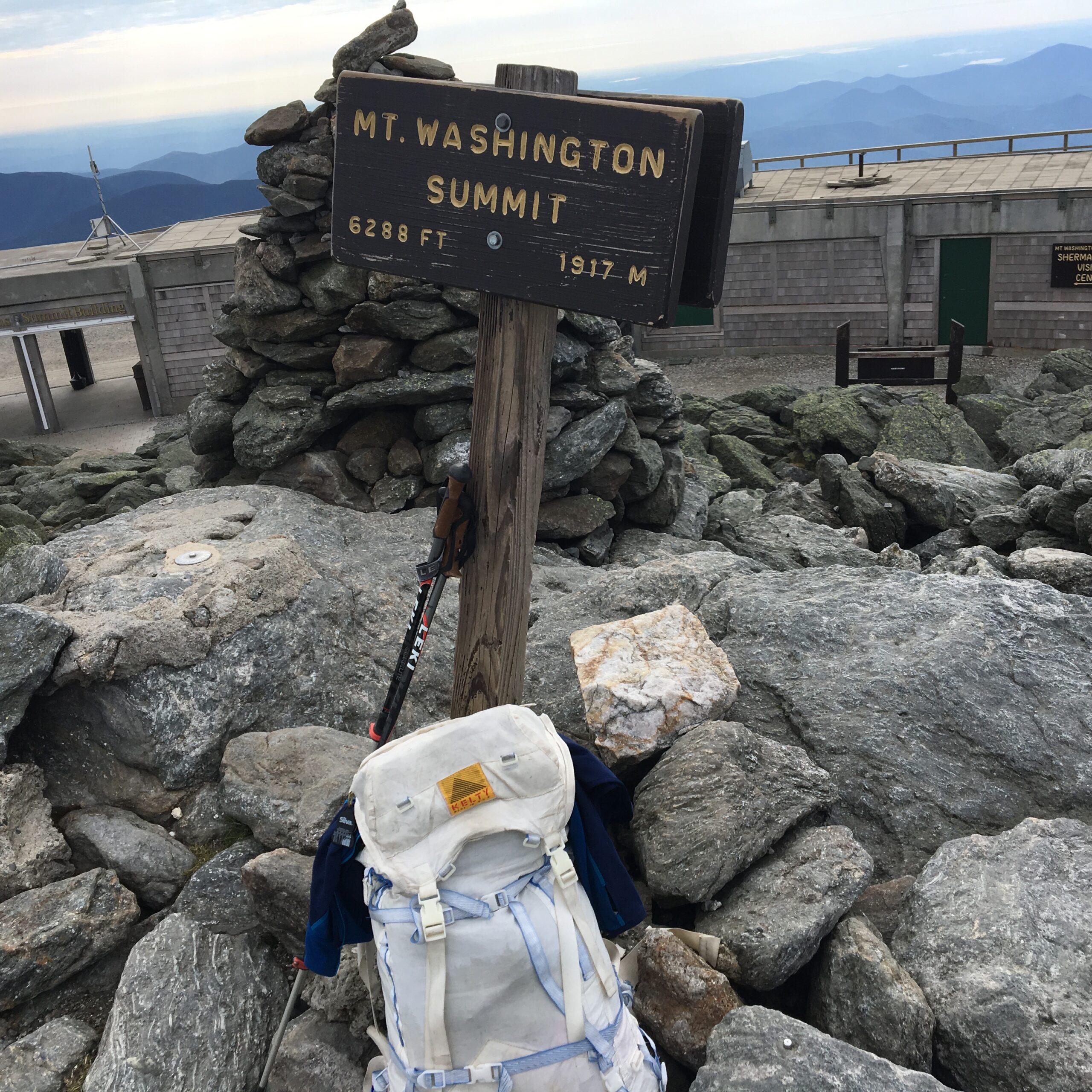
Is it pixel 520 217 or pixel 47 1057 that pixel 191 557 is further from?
pixel 520 217

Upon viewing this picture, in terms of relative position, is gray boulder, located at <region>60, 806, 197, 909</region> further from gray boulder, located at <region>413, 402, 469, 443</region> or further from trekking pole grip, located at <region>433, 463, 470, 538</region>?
gray boulder, located at <region>413, 402, 469, 443</region>

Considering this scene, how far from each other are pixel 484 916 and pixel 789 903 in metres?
1.52

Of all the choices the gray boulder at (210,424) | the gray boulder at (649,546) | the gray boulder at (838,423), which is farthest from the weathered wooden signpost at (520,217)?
the gray boulder at (838,423)

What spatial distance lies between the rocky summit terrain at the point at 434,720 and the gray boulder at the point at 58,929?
16 mm

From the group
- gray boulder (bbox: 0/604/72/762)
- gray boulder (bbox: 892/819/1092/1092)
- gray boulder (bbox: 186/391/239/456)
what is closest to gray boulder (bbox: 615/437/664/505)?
gray boulder (bbox: 186/391/239/456)

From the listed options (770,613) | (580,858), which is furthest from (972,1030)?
(770,613)

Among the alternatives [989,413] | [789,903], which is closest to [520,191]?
[789,903]

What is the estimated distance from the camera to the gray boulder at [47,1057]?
4.09m

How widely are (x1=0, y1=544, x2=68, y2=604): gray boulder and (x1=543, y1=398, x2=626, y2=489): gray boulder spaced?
15.6 ft

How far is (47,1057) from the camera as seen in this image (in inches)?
165

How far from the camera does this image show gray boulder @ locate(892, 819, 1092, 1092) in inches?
144

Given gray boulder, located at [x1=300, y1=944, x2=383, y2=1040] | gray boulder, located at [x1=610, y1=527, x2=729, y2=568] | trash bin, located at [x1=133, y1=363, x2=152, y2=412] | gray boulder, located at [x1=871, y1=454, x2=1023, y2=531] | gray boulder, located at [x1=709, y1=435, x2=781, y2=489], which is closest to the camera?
gray boulder, located at [x1=300, y1=944, x2=383, y2=1040]

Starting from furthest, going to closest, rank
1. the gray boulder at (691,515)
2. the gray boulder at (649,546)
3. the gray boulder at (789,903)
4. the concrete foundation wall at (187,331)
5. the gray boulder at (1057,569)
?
the concrete foundation wall at (187,331) → the gray boulder at (691,515) → the gray boulder at (649,546) → the gray boulder at (1057,569) → the gray boulder at (789,903)

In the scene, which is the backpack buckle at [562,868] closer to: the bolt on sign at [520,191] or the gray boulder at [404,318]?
the bolt on sign at [520,191]
